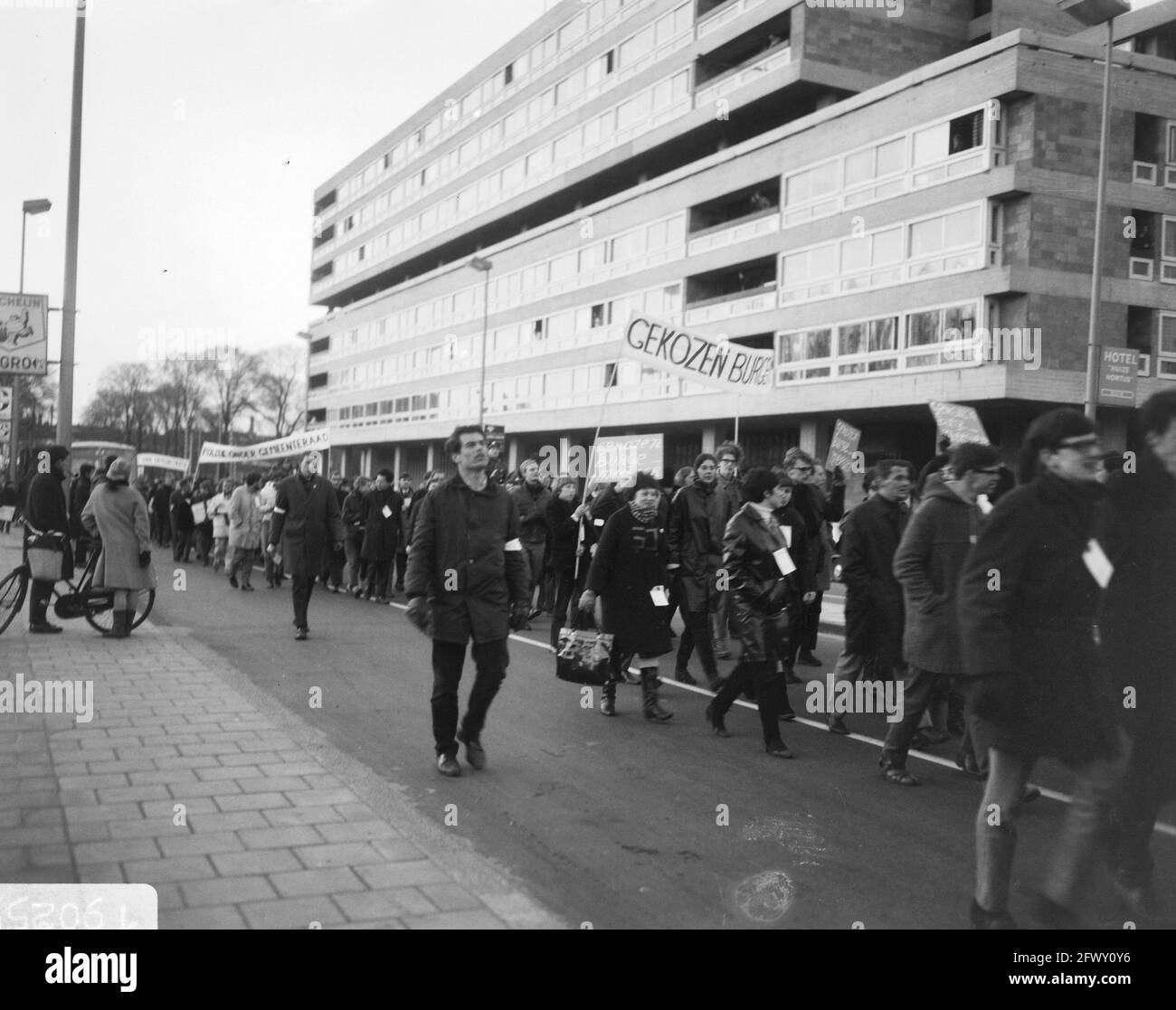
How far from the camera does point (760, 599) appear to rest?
292 inches

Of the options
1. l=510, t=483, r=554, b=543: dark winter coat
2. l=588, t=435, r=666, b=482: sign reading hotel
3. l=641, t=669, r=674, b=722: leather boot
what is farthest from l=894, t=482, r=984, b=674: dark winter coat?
l=588, t=435, r=666, b=482: sign reading hotel

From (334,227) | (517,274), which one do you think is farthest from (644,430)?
(334,227)

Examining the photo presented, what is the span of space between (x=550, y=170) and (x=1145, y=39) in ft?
85.7

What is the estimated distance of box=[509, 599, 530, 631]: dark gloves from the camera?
22.0ft

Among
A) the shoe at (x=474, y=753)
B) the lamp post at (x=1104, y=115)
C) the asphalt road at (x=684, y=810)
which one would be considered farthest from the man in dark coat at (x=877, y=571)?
the lamp post at (x=1104, y=115)

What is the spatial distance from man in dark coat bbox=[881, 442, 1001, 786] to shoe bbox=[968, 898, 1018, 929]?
234 centimetres

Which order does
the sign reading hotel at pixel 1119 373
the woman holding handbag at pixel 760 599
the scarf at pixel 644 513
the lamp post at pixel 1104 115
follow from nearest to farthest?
the woman holding handbag at pixel 760 599 → the scarf at pixel 644 513 → the lamp post at pixel 1104 115 → the sign reading hotel at pixel 1119 373

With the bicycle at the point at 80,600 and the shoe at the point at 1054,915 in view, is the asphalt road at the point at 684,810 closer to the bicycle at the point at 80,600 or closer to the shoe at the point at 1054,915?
the shoe at the point at 1054,915

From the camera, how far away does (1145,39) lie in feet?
121

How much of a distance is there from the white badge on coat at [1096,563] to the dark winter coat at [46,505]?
951 cm

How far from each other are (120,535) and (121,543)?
0.25 feet

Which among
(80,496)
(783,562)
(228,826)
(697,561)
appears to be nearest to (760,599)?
(783,562)

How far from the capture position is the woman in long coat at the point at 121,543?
1123 centimetres

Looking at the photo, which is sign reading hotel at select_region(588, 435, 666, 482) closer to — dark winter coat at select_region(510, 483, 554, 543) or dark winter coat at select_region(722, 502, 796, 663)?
dark winter coat at select_region(510, 483, 554, 543)
